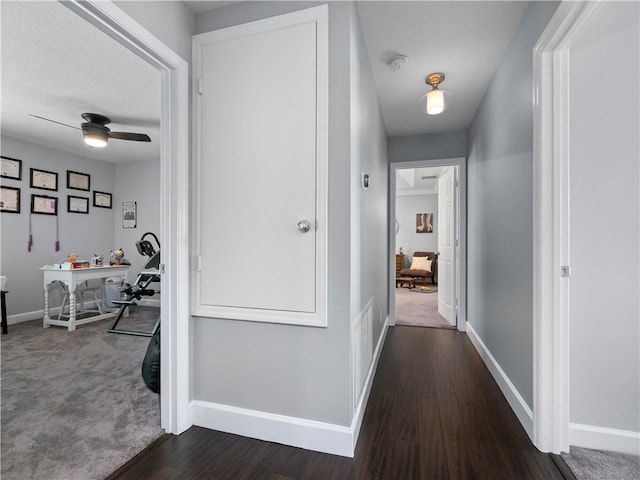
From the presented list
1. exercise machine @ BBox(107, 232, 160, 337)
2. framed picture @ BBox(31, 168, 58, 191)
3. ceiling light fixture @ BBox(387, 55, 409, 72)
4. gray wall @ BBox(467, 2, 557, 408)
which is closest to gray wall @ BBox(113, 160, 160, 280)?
framed picture @ BBox(31, 168, 58, 191)

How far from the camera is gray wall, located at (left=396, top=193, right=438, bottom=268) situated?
8062mm

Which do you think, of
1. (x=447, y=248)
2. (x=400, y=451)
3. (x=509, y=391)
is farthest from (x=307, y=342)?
(x=447, y=248)

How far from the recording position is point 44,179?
435 cm

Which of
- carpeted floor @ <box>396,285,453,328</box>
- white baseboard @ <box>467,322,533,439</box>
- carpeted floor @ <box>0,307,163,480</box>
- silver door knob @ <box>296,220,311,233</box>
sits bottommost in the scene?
carpeted floor @ <box>396,285,453,328</box>

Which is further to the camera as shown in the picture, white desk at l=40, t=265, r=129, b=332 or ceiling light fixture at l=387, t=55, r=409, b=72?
white desk at l=40, t=265, r=129, b=332

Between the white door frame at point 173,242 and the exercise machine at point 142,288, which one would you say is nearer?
the white door frame at point 173,242

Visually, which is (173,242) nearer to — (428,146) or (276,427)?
(276,427)

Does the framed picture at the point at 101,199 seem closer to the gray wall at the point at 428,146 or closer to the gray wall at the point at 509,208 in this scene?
the gray wall at the point at 428,146

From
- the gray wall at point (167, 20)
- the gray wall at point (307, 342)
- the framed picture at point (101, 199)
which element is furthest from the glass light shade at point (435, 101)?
the framed picture at point (101, 199)

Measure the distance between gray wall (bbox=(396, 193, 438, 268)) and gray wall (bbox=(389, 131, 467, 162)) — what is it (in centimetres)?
436

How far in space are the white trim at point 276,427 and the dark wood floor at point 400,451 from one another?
36 millimetres

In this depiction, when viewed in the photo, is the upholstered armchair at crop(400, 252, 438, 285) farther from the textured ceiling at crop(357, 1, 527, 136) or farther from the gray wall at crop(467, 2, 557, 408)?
the textured ceiling at crop(357, 1, 527, 136)

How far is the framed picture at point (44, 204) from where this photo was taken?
425 cm

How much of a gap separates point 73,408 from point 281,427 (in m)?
1.44
